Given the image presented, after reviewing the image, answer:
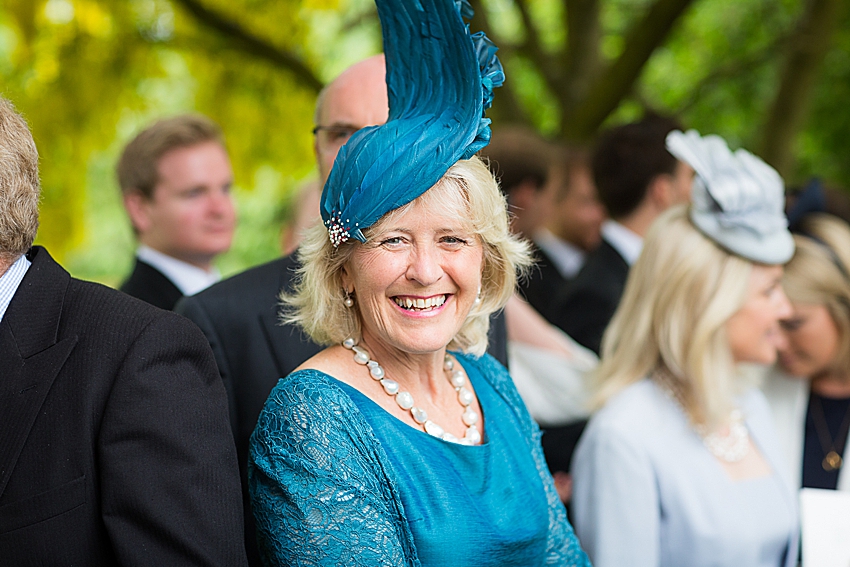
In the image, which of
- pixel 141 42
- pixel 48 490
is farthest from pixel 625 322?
pixel 141 42

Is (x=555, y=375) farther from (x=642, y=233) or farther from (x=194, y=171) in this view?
(x=194, y=171)

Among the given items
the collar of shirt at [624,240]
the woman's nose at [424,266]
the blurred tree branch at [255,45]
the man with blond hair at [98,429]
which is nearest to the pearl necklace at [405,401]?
the woman's nose at [424,266]

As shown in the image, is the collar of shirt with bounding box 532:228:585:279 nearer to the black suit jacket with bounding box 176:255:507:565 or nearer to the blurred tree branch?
the blurred tree branch

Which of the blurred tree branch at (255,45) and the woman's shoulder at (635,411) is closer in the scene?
the woman's shoulder at (635,411)

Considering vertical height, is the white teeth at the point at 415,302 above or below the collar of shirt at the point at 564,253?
above

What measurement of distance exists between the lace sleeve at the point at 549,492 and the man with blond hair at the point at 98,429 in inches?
30.7

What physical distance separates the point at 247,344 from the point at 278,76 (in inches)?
193

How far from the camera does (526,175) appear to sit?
17.1 ft

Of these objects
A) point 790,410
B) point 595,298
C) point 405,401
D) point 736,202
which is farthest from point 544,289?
point 405,401

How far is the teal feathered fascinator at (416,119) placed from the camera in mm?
1882

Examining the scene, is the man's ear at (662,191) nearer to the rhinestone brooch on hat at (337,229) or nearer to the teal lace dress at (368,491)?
the teal lace dress at (368,491)

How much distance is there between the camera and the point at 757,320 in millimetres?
3150

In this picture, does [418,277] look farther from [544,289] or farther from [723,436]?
[544,289]

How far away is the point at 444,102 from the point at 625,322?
1628 mm
